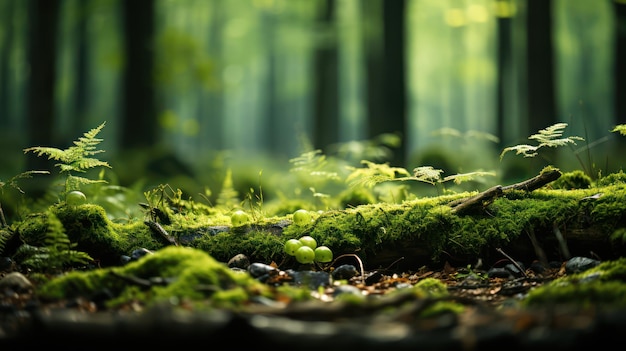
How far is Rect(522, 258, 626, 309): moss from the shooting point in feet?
9.53

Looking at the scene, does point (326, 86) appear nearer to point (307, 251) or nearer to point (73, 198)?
point (73, 198)

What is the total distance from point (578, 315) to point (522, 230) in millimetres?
2372

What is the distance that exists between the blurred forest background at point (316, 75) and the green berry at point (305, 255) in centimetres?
287

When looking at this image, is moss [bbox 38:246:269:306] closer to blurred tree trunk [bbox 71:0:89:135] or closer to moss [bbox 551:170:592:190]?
moss [bbox 551:170:592:190]

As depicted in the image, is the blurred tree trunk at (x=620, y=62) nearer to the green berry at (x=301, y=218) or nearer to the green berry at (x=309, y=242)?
the green berry at (x=301, y=218)

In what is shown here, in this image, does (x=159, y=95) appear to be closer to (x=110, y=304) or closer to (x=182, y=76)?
(x=182, y=76)

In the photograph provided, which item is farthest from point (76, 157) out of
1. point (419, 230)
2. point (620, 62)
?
point (620, 62)

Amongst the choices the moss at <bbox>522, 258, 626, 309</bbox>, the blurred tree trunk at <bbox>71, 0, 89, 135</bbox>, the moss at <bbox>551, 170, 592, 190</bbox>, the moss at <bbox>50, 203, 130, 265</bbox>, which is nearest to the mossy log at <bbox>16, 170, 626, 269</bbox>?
the moss at <bbox>50, 203, 130, 265</bbox>

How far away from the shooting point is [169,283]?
3.38m

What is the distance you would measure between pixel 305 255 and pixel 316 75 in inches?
615

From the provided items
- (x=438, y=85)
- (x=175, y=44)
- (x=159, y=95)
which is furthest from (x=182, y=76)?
(x=438, y=85)

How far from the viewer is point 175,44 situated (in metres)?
17.4

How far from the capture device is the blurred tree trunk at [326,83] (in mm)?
18375

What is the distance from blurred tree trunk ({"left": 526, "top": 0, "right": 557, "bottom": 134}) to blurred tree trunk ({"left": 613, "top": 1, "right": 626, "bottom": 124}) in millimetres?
2763
